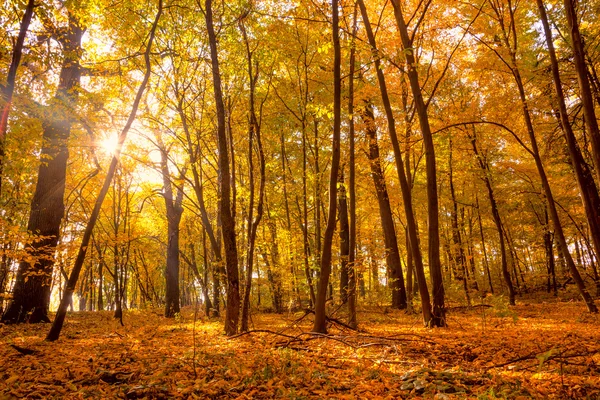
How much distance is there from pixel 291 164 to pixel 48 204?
1018 cm

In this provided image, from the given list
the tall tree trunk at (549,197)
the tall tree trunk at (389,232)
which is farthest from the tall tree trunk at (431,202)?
the tall tree trunk at (389,232)

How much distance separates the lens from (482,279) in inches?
1054

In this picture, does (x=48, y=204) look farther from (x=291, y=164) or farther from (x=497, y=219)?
(x=497, y=219)

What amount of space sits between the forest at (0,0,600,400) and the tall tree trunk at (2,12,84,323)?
6 cm

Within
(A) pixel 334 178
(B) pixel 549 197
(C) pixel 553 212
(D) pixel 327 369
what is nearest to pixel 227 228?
(A) pixel 334 178

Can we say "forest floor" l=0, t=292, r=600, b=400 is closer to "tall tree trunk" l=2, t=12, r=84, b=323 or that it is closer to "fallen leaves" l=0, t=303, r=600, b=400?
Answer: "fallen leaves" l=0, t=303, r=600, b=400

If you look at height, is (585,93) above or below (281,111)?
below

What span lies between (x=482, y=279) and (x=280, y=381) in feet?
91.1

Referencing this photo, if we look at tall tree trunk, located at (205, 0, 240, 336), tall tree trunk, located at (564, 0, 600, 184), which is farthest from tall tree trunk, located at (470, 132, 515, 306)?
tall tree trunk, located at (205, 0, 240, 336)

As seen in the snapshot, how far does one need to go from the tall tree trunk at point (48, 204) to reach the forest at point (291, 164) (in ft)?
0.18

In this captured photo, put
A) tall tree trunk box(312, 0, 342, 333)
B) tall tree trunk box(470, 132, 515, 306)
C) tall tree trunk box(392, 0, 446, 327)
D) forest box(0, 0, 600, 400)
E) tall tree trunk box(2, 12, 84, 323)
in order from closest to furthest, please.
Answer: forest box(0, 0, 600, 400) → tall tree trunk box(312, 0, 342, 333) → tall tree trunk box(392, 0, 446, 327) → tall tree trunk box(2, 12, 84, 323) → tall tree trunk box(470, 132, 515, 306)

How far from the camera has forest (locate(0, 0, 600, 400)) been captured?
391 cm

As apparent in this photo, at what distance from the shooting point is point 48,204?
10.4 meters

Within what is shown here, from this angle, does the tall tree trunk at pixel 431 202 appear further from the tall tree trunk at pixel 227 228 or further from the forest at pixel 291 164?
the tall tree trunk at pixel 227 228
